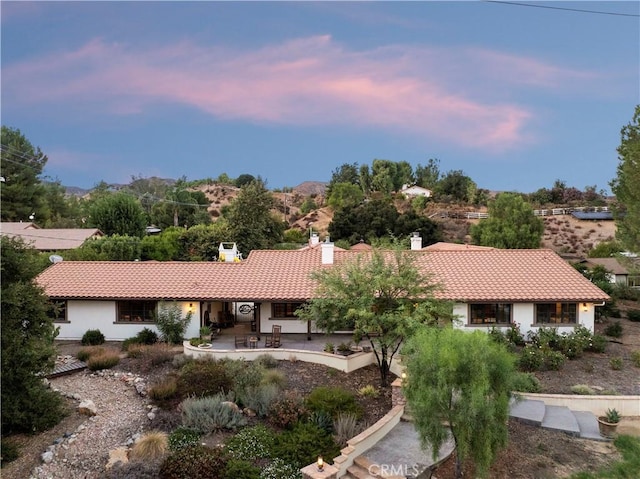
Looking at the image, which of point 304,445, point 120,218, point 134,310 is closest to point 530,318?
point 304,445

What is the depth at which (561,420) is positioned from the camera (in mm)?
12984

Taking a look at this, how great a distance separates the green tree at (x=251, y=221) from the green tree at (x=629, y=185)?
108 ft

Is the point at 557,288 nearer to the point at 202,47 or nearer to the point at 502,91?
the point at 502,91

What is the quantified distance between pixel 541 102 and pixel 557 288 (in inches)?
420

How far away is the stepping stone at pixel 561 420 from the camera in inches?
489

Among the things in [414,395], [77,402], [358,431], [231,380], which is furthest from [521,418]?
[77,402]

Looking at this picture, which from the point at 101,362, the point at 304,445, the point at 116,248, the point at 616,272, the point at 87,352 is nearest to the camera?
the point at 304,445

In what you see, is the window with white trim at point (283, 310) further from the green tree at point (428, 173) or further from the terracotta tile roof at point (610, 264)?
the green tree at point (428, 173)

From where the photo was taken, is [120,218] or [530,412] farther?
[120,218]

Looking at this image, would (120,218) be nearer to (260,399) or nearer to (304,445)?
(260,399)

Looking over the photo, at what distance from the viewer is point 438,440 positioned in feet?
28.1

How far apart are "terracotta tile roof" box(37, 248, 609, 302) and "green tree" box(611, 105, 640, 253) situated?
770 cm

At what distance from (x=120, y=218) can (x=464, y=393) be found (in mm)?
48203

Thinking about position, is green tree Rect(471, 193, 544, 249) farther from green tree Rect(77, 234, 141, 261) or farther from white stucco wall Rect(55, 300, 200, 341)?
green tree Rect(77, 234, 141, 261)
